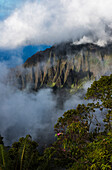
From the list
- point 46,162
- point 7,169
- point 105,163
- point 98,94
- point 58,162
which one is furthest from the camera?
point 98,94

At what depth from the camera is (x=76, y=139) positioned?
12742mm

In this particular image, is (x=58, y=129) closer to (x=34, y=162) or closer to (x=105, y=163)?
(x=34, y=162)

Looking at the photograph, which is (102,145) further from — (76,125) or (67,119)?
(67,119)

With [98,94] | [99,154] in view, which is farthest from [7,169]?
[98,94]

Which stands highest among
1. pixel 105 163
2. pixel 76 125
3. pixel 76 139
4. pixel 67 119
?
pixel 67 119

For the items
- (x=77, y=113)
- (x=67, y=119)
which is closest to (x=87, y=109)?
(x=77, y=113)

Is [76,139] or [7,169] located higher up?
[76,139]

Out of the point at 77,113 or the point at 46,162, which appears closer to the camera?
the point at 46,162

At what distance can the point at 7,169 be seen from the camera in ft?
28.9

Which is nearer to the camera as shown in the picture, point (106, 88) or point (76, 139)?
point (76, 139)

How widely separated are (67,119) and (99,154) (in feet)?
23.4

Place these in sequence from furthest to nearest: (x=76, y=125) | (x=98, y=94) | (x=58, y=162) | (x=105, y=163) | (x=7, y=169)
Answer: (x=98, y=94) < (x=58, y=162) < (x=76, y=125) < (x=7, y=169) < (x=105, y=163)

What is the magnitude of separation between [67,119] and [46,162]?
15.4ft

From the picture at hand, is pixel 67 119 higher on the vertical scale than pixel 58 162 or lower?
higher
